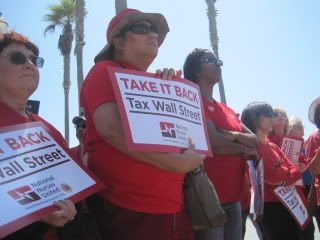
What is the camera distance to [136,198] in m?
2.22

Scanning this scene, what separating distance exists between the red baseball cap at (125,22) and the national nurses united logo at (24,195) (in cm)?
118

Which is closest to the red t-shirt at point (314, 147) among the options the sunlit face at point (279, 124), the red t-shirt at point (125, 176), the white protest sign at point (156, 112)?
the sunlit face at point (279, 124)

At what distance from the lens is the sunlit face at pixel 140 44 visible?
2.60 m

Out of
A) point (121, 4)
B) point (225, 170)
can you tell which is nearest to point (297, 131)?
point (225, 170)

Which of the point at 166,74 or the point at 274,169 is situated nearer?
the point at 166,74

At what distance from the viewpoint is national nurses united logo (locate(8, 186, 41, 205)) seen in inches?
71.6

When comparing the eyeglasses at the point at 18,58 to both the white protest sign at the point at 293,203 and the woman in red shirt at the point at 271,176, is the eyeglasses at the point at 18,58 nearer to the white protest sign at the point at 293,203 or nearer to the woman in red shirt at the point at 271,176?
the woman in red shirt at the point at 271,176

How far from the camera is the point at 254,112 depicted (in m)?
4.34

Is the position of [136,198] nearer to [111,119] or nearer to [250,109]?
[111,119]

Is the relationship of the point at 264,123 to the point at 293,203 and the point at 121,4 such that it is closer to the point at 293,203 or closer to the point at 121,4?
the point at 293,203

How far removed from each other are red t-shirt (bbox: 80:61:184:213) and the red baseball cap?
14.7 inches

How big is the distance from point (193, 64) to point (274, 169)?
1390 millimetres

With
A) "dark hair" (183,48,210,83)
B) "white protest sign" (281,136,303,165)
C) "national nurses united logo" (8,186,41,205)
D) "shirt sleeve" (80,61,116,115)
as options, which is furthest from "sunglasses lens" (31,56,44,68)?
"white protest sign" (281,136,303,165)

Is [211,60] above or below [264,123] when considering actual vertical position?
above
